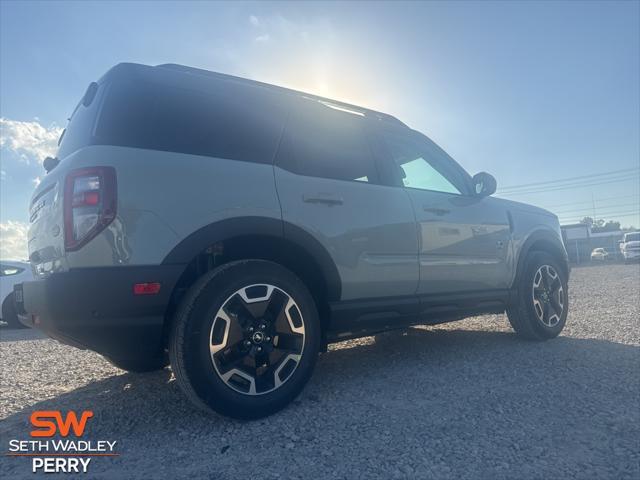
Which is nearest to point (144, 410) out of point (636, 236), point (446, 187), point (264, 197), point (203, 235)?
point (203, 235)

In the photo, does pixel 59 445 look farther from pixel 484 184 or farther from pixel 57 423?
pixel 484 184

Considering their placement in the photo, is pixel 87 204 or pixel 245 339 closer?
pixel 87 204

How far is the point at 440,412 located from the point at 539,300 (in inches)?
96.6

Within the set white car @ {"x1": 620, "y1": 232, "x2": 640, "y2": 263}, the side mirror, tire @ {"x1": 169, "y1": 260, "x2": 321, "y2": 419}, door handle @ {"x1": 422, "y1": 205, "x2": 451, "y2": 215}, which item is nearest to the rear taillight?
tire @ {"x1": 169, "y1": 260, "x2": 321, "y2": 419}

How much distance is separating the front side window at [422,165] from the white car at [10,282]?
7.54 m

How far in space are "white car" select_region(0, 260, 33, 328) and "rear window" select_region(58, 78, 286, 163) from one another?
22.8 ft

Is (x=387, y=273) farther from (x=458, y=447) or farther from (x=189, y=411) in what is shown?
(x=189, y=411)

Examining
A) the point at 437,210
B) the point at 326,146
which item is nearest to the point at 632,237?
the point at 437,210

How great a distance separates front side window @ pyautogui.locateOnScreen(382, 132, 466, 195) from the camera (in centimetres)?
352

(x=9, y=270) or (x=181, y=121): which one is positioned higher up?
(x=181, y=121)

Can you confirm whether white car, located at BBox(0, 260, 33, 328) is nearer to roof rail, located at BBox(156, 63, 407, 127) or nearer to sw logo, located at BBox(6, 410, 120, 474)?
sw logo, located at BBox(6, 410, 120, 474)

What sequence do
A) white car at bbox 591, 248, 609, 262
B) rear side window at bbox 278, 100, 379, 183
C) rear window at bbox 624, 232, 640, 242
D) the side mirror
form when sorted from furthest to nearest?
1. white car at bbox 591, 248, 609, 262
2. rear window at bbox 624, 232, 640, 242
3. the side mirror
4. rear side window at bbox 278, 100, 379, 183

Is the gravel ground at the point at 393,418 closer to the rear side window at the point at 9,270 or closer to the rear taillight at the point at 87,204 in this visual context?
the rear taillight at the point at 87,204

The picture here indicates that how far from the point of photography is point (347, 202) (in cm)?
289
